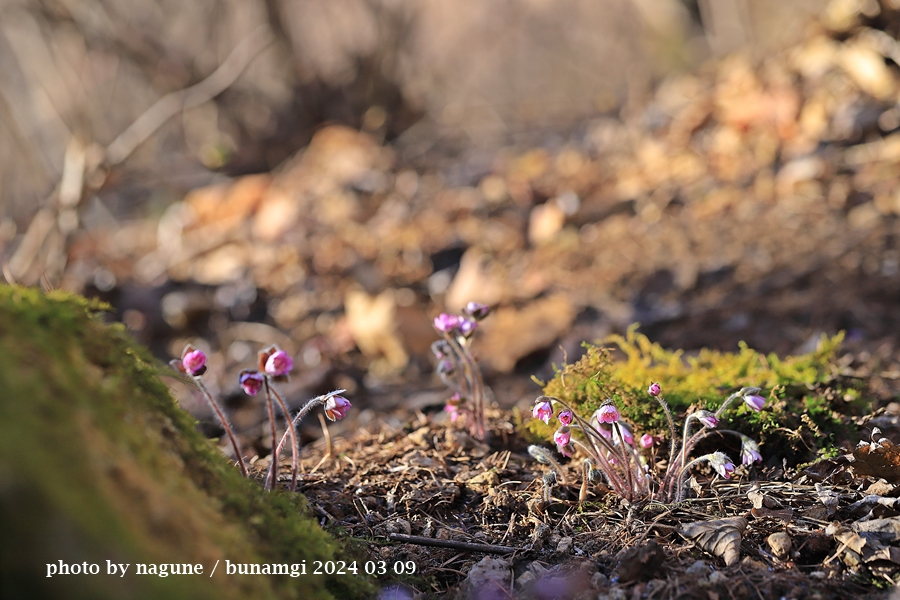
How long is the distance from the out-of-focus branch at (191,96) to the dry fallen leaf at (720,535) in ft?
16.8

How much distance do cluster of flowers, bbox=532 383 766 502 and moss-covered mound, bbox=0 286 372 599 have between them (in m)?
0.61

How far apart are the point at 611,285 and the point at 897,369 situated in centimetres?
171

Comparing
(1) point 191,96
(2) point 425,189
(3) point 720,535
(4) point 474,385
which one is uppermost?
(1) point 191,96

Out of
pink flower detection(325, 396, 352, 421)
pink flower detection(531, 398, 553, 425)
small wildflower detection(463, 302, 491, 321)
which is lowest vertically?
pink flower detection(531, 398, 553, 425)

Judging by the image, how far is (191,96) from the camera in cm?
673

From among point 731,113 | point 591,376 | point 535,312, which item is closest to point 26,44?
point 535,312

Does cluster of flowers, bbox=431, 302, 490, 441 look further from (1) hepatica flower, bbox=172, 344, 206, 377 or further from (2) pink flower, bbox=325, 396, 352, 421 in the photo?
(1) hepatica flower, bbox=172, 344, 206, 377

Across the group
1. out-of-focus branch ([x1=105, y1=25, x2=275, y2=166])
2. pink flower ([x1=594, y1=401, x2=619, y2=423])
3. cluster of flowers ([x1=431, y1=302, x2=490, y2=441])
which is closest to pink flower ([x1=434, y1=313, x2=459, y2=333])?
cluster of flowers ([x1=431, y1=302, x2=490, y2=441])

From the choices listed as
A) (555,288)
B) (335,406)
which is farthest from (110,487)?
(555,288)

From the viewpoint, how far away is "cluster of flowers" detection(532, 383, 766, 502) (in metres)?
1.46

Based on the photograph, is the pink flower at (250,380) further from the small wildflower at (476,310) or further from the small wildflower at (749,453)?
the small wildflower at (749,453)

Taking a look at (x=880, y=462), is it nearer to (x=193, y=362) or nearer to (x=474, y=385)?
(x=474, y=385)

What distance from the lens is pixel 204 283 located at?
5.57 metres

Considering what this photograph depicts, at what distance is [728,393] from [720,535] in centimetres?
62
